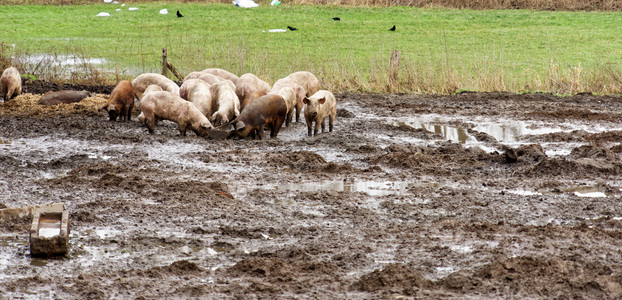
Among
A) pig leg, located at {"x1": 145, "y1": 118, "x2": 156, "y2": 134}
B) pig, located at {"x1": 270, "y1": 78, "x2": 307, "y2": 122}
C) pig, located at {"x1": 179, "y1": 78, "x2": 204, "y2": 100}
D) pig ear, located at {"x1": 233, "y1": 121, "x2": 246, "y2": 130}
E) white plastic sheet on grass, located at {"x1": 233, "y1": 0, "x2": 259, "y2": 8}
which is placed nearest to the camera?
pig ear, located at {"x1": 233, "y1": 121, "x2": 246, "y2": 130}

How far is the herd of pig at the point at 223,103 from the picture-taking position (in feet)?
43.0

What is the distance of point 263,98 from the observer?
13.4 m

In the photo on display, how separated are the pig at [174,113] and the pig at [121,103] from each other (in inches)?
51.2

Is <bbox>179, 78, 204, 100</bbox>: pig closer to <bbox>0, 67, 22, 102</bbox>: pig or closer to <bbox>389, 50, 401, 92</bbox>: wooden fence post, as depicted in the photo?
<bbox>0, 67, 22, 102</bbox>: pig

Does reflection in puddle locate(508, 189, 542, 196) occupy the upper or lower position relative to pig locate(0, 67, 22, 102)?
upper

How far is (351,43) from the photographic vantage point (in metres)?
30.1

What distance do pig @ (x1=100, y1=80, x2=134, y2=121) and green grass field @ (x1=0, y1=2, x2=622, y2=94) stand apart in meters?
6.35

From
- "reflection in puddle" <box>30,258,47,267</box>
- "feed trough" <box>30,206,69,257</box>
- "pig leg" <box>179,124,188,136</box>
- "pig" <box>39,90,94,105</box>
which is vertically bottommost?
"pig" <box>39,90,94,105</box>

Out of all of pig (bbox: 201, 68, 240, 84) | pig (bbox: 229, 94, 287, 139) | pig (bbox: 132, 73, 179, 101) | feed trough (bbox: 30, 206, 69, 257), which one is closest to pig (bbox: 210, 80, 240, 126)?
pig (bbox: 229, 94, 287, 139)

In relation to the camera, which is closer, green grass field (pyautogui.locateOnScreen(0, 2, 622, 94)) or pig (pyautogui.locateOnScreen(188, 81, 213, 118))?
pig (pyautogui.locateOnScreen(188, 81, 213, 118))

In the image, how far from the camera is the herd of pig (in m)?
13.1

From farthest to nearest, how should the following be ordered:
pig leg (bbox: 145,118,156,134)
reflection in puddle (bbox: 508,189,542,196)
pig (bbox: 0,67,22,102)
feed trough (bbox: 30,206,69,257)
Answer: pig (bbox: 0,67,22,102)
pig leg (bbox: 145,118,156,134)
reflection in puddle (bbox: 508,189,542,196)
feed trough (bbox: 30,206,69,257)

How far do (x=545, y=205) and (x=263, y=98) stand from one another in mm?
6071

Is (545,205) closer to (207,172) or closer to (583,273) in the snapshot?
(583,273)
